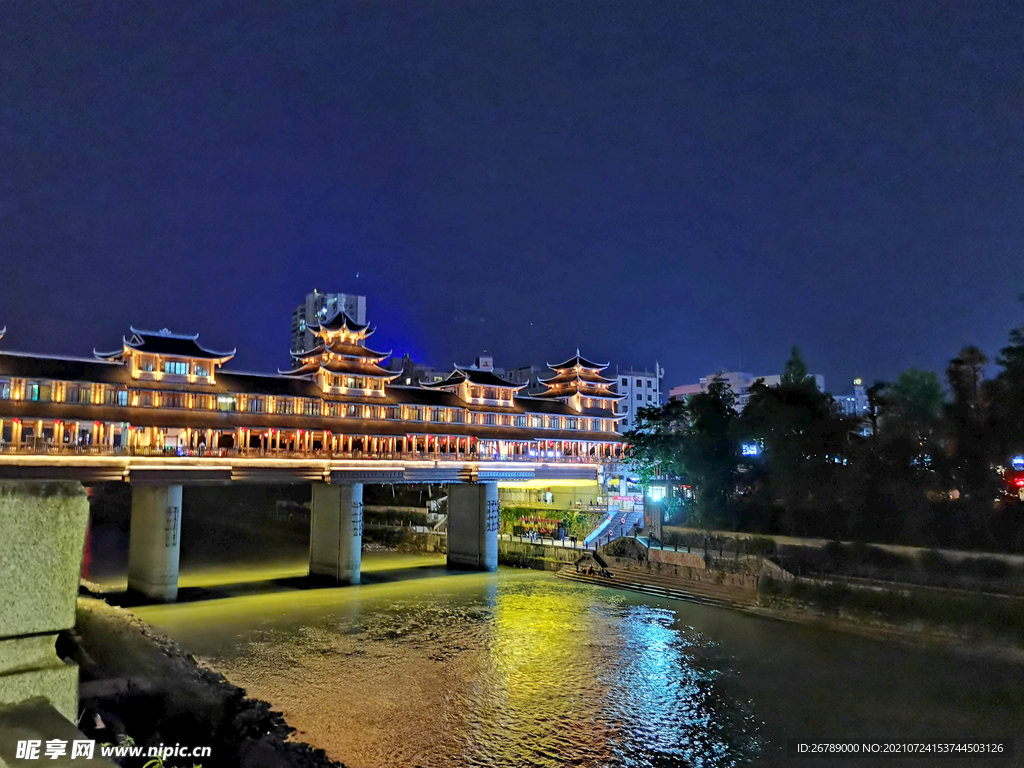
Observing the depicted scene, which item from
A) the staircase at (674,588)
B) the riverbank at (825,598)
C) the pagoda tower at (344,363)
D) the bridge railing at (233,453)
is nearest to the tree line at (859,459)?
the riverbank at (825,598)

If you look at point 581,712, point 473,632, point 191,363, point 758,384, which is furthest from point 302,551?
point 581,712

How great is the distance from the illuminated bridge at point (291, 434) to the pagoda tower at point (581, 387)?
0.90 m

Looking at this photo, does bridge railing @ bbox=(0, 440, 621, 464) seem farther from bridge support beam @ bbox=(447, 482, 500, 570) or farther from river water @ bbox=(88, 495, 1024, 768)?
river water @ bbox=(88, 495, 1024, 768)

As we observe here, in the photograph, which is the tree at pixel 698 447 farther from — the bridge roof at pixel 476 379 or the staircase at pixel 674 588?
the bridge roof at pixel 476 379

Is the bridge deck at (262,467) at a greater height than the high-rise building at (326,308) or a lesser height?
lesser

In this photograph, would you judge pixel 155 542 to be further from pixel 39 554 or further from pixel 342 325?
pixel 39 554

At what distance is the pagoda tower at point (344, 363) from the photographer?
44875 millimetres

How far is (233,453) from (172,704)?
70.7 feet

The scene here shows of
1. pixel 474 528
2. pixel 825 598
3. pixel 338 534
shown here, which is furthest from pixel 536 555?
pixel 825 598

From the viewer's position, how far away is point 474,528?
46438mm

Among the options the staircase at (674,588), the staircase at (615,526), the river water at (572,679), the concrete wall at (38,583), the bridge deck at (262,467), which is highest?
the bridge deck at (262,467)

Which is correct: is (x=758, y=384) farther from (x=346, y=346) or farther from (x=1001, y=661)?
(x=346, y=346)

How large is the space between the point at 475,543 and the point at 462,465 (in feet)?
17.1

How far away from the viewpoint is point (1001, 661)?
977 inches
